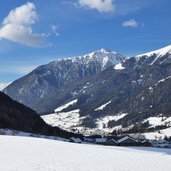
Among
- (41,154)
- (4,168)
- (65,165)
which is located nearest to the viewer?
(4,168)

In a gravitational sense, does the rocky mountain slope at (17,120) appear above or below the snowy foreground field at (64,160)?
above

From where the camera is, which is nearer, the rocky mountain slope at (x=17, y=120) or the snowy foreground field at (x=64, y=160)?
the snowy foreground field at (x=64, y=160)

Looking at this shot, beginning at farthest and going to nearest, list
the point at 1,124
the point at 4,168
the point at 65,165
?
the point at 1,124 < the point at 65,165 < the point at 4,168

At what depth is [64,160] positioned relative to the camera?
47594 millimetres

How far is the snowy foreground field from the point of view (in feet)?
137

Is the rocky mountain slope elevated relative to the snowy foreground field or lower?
elevated

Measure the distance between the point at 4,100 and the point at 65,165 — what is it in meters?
154

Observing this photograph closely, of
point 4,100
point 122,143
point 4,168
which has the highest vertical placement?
point 4,100

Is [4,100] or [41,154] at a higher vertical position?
[4,100]

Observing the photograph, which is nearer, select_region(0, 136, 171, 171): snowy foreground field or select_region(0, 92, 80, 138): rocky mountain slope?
select_region(0, 136, 171, 171): snowy foreground field

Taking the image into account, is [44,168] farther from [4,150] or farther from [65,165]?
[4,150]

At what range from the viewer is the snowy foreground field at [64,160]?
4188 centimetres

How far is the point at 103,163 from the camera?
158 feet

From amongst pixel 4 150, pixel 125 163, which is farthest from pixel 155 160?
pixel 4 150
